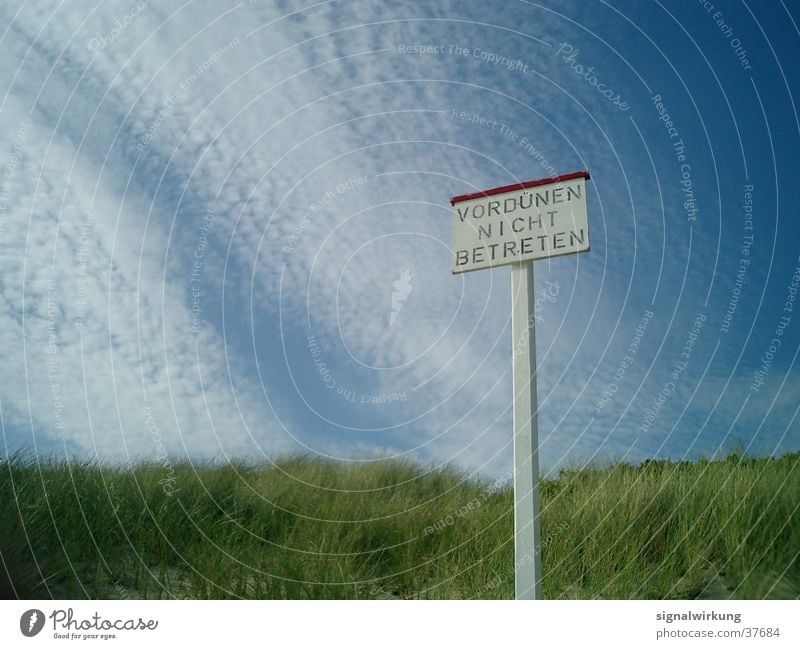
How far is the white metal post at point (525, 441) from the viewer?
392 centimetres

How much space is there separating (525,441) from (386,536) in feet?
6.13

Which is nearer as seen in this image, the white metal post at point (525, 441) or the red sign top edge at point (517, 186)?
the white metal post at point (525, 441)

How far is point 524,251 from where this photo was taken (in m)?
4.35

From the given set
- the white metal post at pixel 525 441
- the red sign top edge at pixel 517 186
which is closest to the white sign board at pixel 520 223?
the red sign top edge at pixel 517 186

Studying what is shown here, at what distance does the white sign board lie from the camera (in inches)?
166

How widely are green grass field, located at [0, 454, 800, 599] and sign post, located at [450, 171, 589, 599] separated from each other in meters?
0.93
